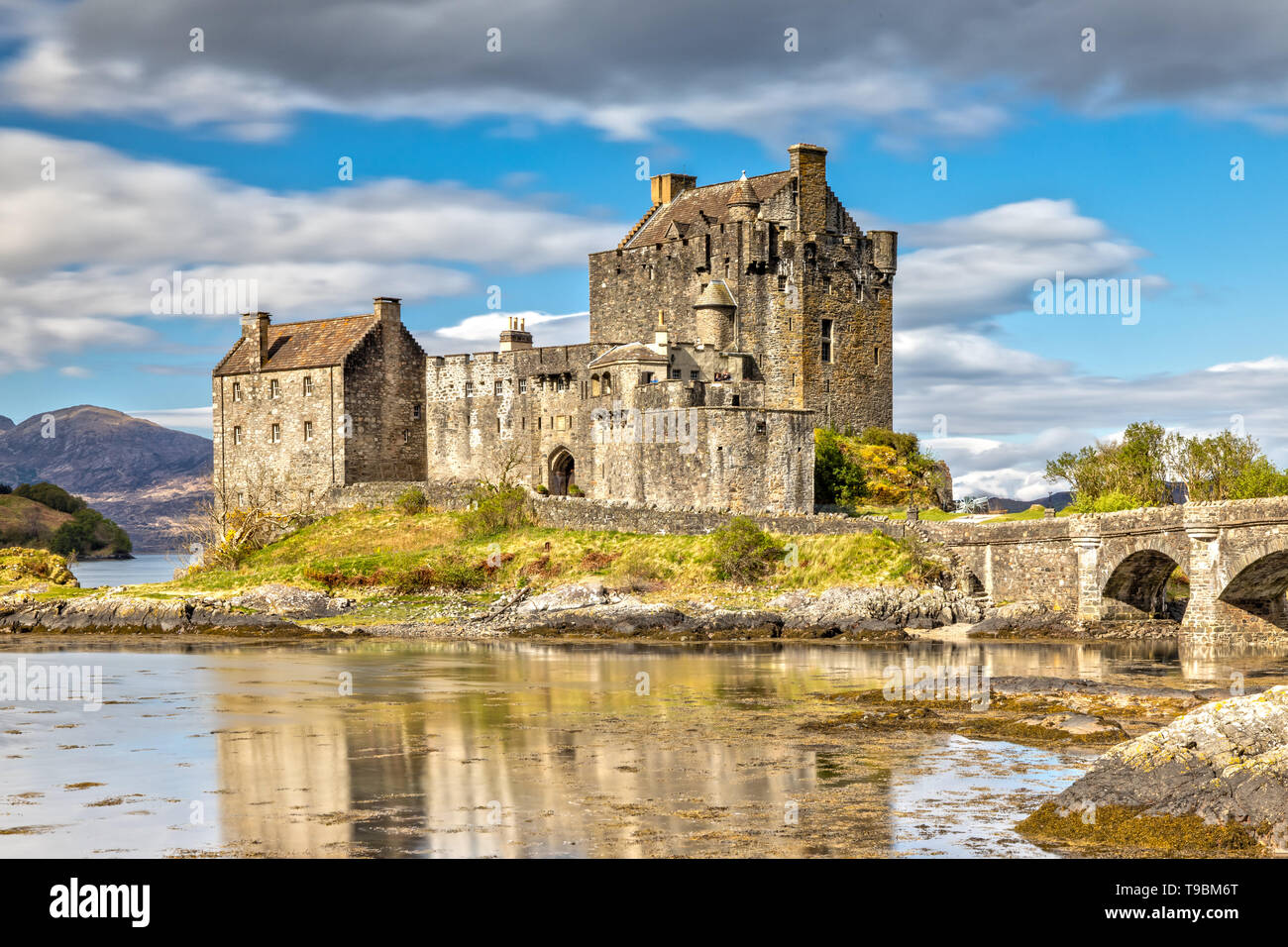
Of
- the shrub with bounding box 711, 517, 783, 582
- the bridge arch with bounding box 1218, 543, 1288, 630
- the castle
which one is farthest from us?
the castle

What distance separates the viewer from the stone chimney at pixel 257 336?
62.0 m

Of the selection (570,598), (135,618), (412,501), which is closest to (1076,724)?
(570,598)

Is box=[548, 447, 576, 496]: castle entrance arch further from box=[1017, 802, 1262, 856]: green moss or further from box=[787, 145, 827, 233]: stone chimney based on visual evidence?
box=[1017, 802, 1262, 856]: green moss

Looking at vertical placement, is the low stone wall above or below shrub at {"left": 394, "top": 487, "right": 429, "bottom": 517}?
below

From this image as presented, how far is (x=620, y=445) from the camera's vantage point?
169ft

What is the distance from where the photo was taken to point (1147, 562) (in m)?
40.2

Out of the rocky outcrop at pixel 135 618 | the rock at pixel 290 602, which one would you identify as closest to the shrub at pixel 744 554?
the rock at pixel 290 602

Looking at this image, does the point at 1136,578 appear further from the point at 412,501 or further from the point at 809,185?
the point at 412,501

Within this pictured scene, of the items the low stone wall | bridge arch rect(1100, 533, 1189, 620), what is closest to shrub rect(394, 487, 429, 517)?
the low stone wall

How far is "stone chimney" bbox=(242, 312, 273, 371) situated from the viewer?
62031 millimetres

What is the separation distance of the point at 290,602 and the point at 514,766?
30816 mm

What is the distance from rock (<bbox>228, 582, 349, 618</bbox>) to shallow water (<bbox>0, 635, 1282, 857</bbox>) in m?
13.8
